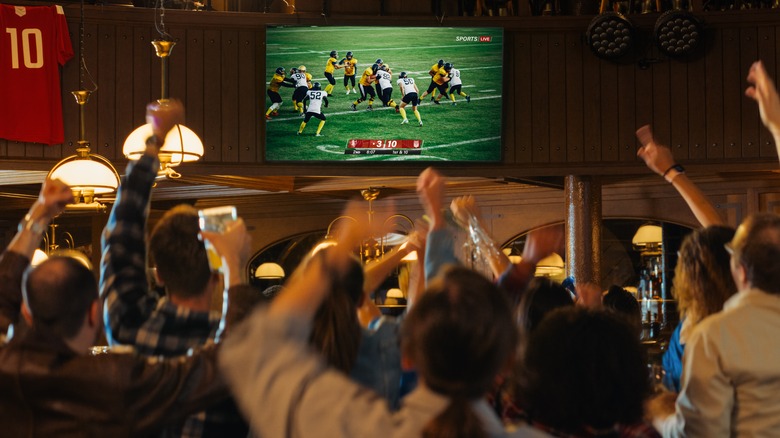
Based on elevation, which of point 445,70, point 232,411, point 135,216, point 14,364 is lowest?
point 232,411

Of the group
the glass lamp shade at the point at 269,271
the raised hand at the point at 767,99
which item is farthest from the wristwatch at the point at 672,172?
the glass lamp shade at the point at 269,271

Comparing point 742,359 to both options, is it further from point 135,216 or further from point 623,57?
point 623,57

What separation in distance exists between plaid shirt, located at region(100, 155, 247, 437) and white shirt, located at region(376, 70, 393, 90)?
6.17 m

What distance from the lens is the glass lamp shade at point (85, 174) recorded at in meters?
5.84

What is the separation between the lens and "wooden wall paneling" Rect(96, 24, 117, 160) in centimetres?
846

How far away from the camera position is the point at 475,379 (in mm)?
1504

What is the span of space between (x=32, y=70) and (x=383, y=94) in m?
2.90

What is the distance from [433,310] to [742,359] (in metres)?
1.14

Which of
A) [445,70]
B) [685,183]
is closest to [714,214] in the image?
[685,183]

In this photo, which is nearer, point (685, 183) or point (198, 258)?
point (198, 258)

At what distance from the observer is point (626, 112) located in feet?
28.4

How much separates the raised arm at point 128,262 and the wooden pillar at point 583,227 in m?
6.66

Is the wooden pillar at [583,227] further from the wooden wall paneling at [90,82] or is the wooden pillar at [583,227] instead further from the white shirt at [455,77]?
the wooden wall paneling at [90,82]

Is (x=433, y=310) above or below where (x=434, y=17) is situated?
below
